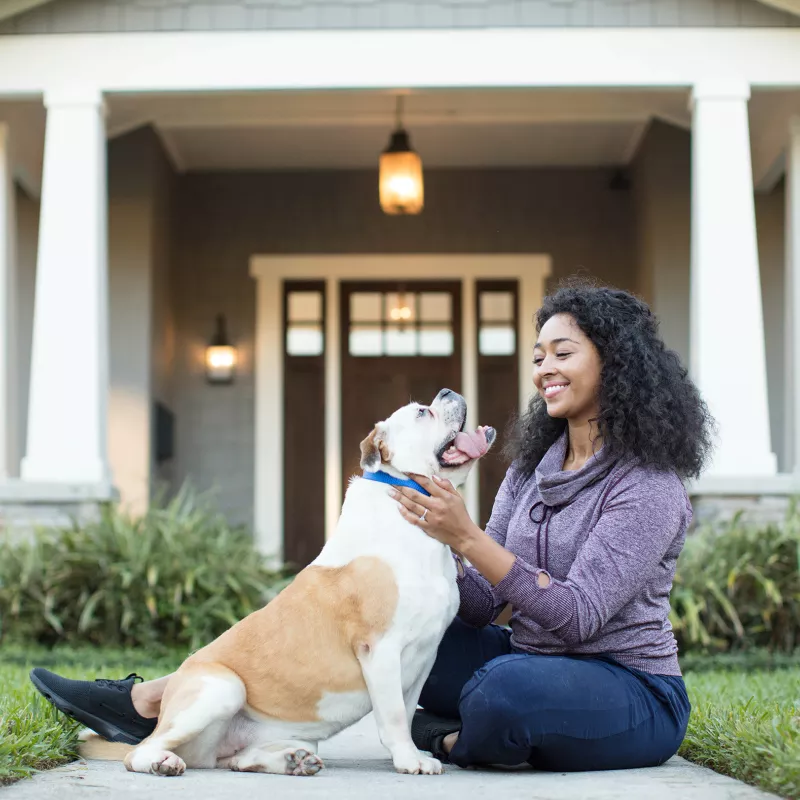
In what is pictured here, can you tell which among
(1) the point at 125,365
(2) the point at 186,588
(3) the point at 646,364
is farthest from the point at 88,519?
(3) the point at 646,364

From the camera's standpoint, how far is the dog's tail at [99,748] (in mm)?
3494

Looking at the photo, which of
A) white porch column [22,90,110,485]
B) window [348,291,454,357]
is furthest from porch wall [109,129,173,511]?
window [348,291,454,357]

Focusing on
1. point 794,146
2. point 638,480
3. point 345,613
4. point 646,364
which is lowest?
point 345,613

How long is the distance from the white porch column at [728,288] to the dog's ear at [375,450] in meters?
4.59

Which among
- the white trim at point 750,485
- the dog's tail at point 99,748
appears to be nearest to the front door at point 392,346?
the white trim at point 750,485

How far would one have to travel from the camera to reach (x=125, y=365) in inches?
397

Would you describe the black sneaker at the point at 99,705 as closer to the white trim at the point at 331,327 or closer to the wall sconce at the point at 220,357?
the white trim at the point at 331,327

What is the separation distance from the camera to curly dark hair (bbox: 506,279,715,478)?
343 cm

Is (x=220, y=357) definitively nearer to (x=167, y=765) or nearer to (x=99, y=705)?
(x=99, y=705)

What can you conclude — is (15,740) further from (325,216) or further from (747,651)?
(325,216)

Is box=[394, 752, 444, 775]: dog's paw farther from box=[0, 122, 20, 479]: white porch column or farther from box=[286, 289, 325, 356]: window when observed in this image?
box=[286, 289, 325, 356]: window

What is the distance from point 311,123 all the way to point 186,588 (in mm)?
4248

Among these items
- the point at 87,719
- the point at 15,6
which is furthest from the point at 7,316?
the point at 87,719

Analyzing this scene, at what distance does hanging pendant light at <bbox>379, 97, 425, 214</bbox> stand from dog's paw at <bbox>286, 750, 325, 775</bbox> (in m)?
6.18
